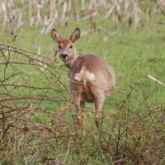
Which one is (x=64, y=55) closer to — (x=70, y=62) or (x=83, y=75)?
(x=70, y=62)

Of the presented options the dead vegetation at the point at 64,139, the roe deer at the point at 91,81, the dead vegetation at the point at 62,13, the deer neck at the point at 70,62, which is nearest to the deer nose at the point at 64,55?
the deer neck at the point at 70,62

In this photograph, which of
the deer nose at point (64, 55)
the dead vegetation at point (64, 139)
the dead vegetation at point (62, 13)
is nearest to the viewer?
the dead vegetation at point (64, 139)

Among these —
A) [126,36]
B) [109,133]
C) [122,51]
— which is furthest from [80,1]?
[109,133]

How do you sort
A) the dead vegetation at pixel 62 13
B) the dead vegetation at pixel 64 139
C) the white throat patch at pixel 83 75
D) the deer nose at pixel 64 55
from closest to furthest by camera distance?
1. the dead vegetation at pixel 64 139
2. the white throat patch at pixel 83 75
3. the deer nose at pixel 64 55
4. the dead vegetation at pixel 62 13

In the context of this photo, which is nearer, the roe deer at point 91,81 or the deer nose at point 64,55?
the roe deer at point 91,81

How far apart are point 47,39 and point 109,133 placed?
26.7ft

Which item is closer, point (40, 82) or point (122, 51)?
point (40, 82)

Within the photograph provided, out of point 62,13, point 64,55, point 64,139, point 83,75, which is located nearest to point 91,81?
point 83,75

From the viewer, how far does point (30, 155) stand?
7.80 metres

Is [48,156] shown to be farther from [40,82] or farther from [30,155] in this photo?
[40,82]

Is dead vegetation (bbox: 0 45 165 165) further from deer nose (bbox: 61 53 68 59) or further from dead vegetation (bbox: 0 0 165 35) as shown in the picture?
dead vegetation (bbox: 0 0 165 35)

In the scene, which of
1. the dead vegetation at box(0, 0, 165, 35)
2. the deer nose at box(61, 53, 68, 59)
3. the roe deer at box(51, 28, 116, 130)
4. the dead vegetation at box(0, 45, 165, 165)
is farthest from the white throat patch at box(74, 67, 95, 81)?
the dead vegetation at box(0, 0, 165, 35)

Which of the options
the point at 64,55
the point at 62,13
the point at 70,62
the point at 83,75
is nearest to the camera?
the point at 83,75

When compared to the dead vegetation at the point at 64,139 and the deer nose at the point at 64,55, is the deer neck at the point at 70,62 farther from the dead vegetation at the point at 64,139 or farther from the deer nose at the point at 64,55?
the dead vegetation at the point at 64,139
